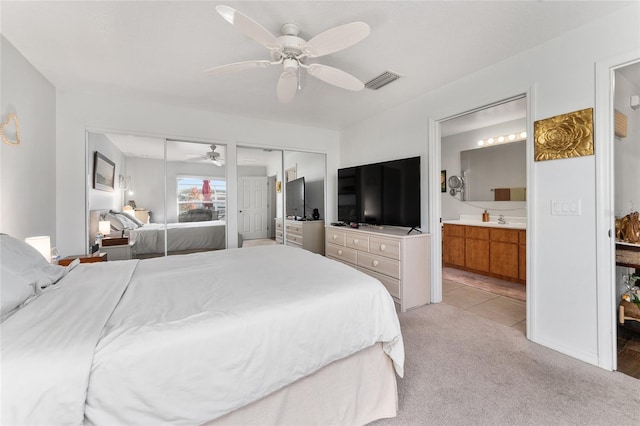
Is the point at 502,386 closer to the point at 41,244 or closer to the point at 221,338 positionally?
the point at 221,338

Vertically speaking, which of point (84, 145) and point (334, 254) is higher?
point (84, 145)

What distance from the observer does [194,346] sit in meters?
0.98

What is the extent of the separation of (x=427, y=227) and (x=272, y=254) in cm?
202

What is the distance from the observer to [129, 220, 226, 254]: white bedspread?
3447mm

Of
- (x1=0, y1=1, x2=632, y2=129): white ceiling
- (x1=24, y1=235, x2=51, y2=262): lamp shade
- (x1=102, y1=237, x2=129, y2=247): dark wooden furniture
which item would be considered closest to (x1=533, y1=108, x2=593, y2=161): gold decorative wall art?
(x1=0, y1=1, x2=632, y2=129): white ceiling

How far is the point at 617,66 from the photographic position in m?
1.86

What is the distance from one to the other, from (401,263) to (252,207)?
8.57 ft

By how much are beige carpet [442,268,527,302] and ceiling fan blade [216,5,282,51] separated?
387 cm

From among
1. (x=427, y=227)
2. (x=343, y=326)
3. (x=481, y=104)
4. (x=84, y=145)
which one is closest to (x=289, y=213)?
(x=427, y=227)

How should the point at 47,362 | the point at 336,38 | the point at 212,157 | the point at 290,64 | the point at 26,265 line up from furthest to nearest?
1. the point at 212,157
2. the point at 290,64
3. the point at 336,38
4. the point at 26,265
5. the point at 47,362

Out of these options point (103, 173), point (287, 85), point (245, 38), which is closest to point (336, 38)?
point (287, 85)

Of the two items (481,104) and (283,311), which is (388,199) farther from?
(283,311)

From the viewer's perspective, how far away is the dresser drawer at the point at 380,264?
3.04 meters

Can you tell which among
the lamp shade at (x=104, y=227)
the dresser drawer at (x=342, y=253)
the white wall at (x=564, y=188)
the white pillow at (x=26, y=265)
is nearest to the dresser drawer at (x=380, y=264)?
the dresser drawer at (x=342, y=253)
